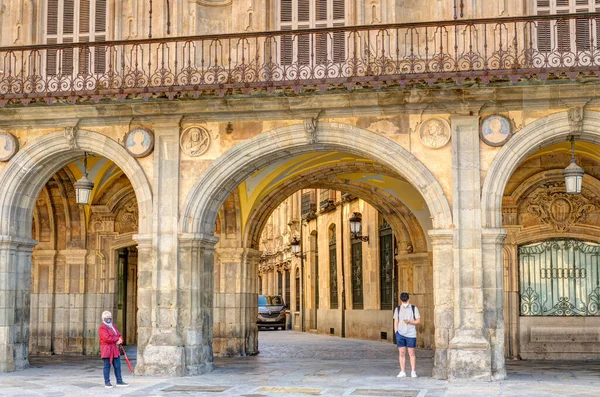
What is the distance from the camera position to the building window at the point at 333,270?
3090 centimetres

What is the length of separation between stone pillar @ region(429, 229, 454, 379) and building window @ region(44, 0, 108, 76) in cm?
656

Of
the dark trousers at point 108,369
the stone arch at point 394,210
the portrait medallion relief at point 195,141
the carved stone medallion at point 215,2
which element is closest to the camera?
the dark trousers at point 108,369

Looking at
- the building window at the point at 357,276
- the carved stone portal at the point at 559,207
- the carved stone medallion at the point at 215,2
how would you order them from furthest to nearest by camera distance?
1. the building window at the point at 357,276
2. the carved stone portal at the point at 559,207
3. the carved stone medallion at the point at 215,2

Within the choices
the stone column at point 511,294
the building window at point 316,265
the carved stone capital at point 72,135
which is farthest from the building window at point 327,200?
the carved stone capital at point 72,135

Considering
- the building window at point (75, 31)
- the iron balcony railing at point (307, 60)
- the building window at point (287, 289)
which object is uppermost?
the building window at point (75, 31)

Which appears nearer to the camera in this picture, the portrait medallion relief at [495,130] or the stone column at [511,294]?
the portrait medallion relief at [495,130]

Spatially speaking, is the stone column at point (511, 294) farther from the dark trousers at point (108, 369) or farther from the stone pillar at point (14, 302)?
the stone pillar at point (14, 302)

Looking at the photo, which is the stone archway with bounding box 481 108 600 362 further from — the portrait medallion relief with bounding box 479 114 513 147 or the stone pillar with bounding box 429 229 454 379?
the stone pillar with bounding box 429 229 454 379

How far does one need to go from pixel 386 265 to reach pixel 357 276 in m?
2.57

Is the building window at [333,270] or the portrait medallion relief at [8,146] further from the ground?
the portrait medallion relief at [8,146]

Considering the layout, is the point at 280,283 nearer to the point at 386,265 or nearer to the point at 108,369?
the point at 386,265

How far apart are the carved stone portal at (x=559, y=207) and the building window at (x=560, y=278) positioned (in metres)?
0.48

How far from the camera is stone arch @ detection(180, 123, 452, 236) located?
14.7 metres

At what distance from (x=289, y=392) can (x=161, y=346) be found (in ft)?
9.67
